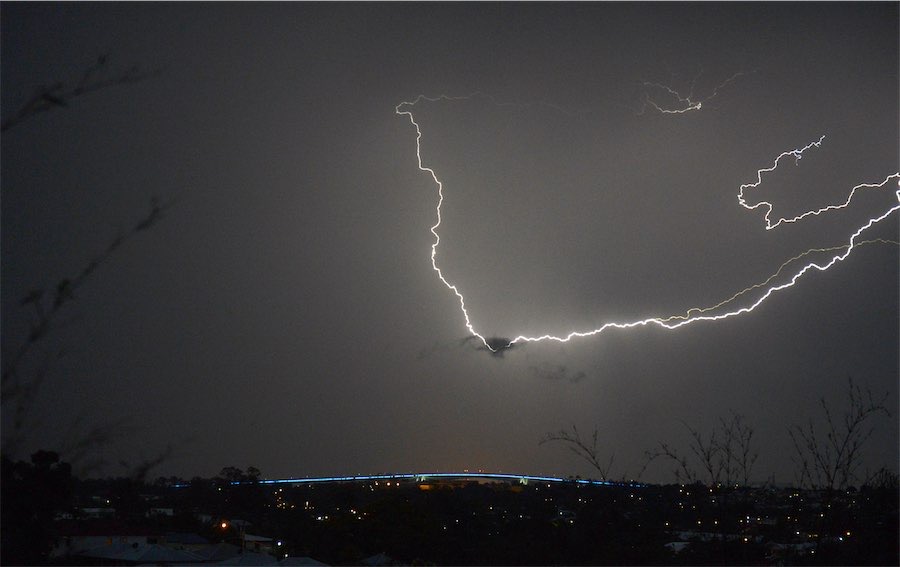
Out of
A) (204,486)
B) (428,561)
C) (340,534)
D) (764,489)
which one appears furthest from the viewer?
(204,486)

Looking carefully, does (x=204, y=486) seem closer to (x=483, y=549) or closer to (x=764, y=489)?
(x=483, y=549)

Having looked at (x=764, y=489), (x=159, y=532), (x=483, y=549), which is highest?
(x=764, y=489)

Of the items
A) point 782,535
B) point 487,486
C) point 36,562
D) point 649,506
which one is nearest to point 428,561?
point 649,506

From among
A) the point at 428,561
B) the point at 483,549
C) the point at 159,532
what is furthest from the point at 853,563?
the point at 159,532

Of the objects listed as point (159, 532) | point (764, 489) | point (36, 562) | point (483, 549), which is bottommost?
point (159, 532)

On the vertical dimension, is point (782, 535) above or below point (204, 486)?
above

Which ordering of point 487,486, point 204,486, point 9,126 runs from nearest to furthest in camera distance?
point 9,126
point 204,486
point 487,486

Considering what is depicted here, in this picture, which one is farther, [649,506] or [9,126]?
[649,506]

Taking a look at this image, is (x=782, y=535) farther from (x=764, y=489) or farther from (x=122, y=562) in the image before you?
(x=122, y=562)

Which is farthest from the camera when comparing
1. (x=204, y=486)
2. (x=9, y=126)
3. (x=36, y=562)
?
(x=204, y=486)
